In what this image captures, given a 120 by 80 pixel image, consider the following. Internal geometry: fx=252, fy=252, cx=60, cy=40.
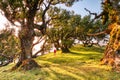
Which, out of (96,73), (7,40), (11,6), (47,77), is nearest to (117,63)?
(96,73)

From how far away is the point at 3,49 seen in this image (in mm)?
78125

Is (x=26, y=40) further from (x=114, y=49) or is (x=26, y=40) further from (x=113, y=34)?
(x=114, y=49)

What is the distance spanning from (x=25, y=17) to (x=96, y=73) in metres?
15.0

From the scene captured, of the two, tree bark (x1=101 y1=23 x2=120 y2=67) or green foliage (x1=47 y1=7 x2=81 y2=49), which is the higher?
green foliage (x1=47 y1=7 x2=81 y2=49)

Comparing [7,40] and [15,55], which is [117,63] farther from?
[7,40]

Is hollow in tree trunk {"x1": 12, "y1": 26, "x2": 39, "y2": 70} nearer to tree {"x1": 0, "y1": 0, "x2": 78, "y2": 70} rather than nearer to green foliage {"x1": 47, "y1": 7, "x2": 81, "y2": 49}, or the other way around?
tree {"x1": 0, "y1": 0, "x2": 78, "y2": 70}

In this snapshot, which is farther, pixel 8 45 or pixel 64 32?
pixel 8 45

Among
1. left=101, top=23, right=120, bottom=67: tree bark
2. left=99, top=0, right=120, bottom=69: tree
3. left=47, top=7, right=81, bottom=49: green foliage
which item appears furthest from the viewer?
left=47, top=7, right=81, bottom=49: green foliage

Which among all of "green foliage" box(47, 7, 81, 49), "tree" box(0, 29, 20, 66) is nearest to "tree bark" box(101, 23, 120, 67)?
"green foliage" box(47, 7, 81, 49)

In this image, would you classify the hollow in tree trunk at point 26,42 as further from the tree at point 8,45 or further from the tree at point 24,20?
the tree at point 8,45

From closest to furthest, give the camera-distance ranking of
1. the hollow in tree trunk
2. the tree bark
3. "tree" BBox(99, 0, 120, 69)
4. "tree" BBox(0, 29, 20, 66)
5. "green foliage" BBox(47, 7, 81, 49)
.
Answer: the tree bark < "tree" BBox(99, 0, 120, 69) < the hollow in tree trunk < "green foliage" BBox(47, 7, 81, 49) < "tree" BBox(0, 29, 20, 66)

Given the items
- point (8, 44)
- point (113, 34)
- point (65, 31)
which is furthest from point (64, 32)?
point (113, 34)

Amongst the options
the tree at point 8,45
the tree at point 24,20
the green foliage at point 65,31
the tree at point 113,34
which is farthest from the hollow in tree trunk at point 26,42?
the tree at point 8,45

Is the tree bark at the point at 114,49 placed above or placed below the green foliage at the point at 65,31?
below
